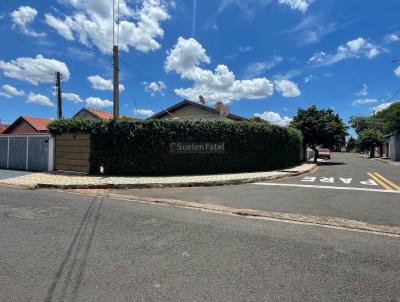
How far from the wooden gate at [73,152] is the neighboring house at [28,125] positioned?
19971mm

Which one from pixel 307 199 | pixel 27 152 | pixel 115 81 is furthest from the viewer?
pixel 27 152

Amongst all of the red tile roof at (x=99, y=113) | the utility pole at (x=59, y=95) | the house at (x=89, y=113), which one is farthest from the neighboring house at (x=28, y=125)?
the utility pole at (x=59, y=95)

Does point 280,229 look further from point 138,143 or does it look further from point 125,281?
point 138,143

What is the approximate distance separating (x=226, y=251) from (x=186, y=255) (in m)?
0.61

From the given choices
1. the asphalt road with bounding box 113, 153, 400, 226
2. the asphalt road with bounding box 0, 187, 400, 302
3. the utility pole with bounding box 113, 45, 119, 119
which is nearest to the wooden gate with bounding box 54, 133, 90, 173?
the utility pole with bounding box 113, 45, 119, 119

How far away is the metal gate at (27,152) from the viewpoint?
17.3 metres

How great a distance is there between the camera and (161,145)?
15633mm

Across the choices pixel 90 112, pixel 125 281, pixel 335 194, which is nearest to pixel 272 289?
pixel 125 281

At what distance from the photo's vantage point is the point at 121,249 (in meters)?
4.70

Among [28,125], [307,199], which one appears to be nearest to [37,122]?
[28,125]

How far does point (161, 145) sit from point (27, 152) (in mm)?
8462

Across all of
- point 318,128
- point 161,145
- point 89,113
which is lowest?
point 161,145

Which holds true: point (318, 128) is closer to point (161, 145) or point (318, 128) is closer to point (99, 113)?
point (161, 145)

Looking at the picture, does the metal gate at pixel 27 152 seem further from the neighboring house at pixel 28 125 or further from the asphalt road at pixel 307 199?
the neighboring house at pixel 28 125
